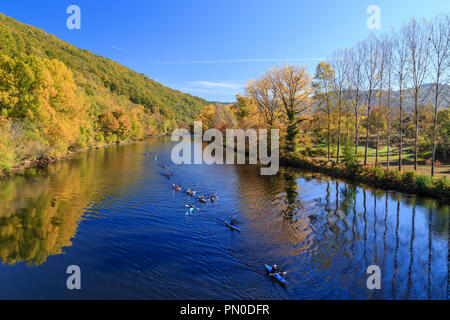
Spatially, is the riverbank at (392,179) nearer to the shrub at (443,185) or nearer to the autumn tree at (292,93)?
the shrub at (443,185)

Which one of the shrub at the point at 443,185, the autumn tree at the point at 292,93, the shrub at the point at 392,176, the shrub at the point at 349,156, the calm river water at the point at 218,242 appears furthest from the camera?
the autumn tree at the point at 292,93

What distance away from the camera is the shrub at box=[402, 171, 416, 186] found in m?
28.2

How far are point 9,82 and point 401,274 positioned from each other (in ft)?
173

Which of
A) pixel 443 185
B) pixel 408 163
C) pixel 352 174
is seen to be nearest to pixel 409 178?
pixel 443 185

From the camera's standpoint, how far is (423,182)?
27.0m

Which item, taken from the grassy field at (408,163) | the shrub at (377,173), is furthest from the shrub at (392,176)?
the grassy field at (408,163)

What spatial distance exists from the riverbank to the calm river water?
4.71 ft

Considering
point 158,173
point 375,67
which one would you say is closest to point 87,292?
point 158,173

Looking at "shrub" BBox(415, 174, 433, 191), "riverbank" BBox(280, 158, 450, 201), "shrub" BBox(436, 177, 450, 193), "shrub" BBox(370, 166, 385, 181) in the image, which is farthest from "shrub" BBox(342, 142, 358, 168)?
"shrub" BBox(436, 177, 450, 193)

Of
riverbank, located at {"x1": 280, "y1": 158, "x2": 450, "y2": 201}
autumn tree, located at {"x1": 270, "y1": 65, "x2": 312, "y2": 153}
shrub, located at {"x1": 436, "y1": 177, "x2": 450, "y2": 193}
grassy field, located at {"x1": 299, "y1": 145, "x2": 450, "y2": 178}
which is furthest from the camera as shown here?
autumn tree, located at {"x1": 270, "y1": 65, "x2": 312, "y2": 153}

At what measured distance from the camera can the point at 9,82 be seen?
40094 millimetres

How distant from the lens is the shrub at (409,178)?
28.2 metres

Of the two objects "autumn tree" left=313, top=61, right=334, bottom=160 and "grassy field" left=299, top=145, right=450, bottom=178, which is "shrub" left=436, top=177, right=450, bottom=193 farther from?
"autumn tree" left=313, top=61, right=334, bottom=160

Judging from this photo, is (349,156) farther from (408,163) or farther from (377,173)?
(408,163)
